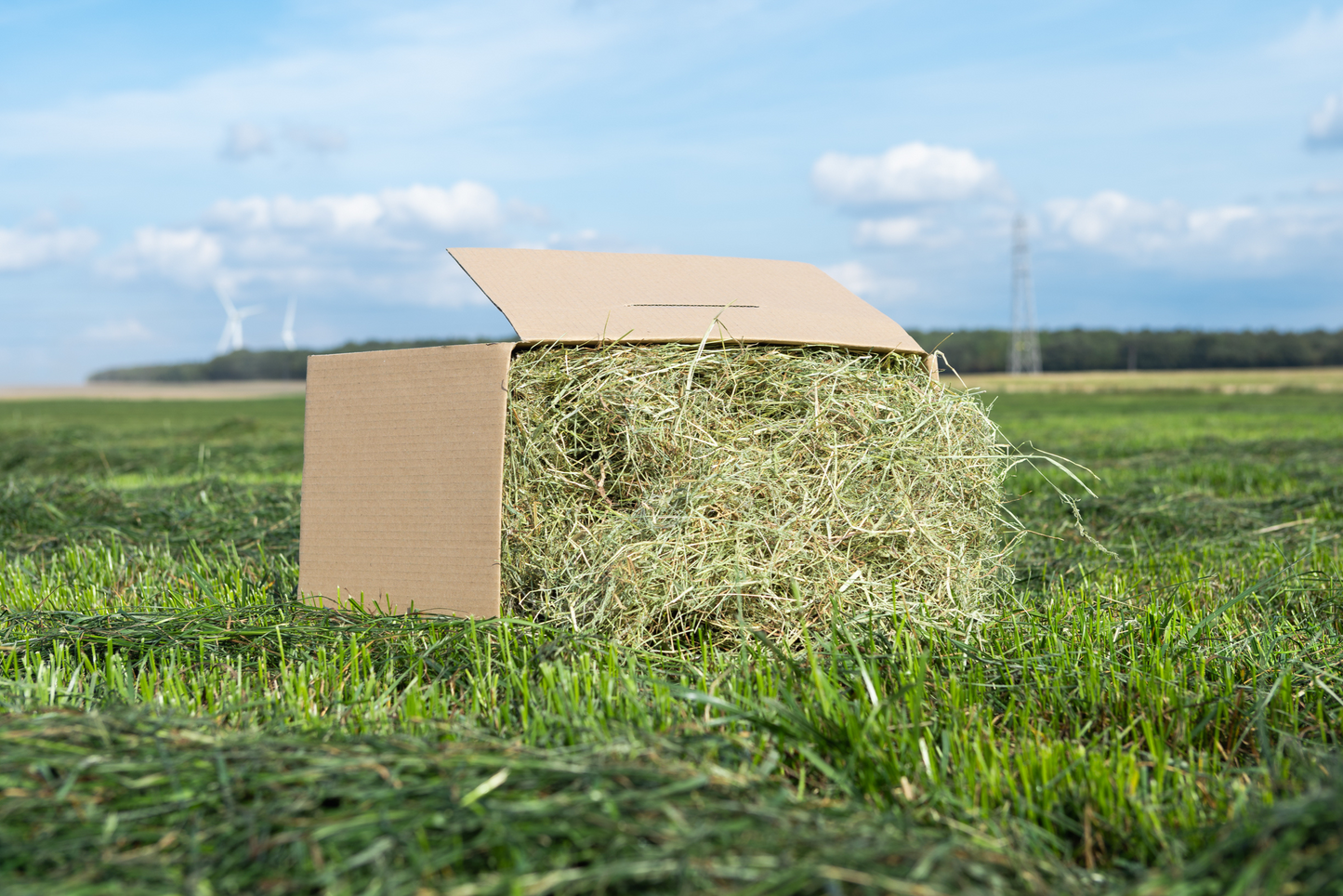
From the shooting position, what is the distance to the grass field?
1.30 meters

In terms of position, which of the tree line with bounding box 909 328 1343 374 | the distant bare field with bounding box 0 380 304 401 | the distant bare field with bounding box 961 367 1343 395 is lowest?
the distant bare field with bounding box 0 380 304 401

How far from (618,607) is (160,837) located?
4.55ft

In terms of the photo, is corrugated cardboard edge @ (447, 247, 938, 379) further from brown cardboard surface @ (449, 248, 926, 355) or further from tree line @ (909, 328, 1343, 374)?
tree line @ (909, 328, 1343, 374)

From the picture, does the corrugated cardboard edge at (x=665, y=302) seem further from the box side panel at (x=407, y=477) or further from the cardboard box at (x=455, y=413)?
the box side panel at (x=407, y=477)

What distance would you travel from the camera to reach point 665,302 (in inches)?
131

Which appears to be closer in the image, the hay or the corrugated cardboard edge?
the hay

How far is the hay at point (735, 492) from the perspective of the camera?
106 inches

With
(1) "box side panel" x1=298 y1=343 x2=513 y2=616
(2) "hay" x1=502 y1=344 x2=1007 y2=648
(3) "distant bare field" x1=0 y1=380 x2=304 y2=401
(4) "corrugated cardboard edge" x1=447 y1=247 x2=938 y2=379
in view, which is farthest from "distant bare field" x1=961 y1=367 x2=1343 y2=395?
(3) "distant bare field" x1=0 y1=380 x2=304 y2=401

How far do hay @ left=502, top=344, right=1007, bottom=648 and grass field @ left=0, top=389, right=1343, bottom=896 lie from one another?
0.17 m

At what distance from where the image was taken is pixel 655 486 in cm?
286

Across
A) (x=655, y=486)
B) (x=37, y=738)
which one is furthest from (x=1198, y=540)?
(x=37, y=738)

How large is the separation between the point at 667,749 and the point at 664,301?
6.37ft

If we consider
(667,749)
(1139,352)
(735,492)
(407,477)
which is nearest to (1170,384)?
(1139,352)

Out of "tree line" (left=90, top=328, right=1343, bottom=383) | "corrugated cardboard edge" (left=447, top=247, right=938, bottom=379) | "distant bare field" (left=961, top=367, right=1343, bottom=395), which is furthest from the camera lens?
"tree line" (left=90, top=328, right=1343, bottom=383)
